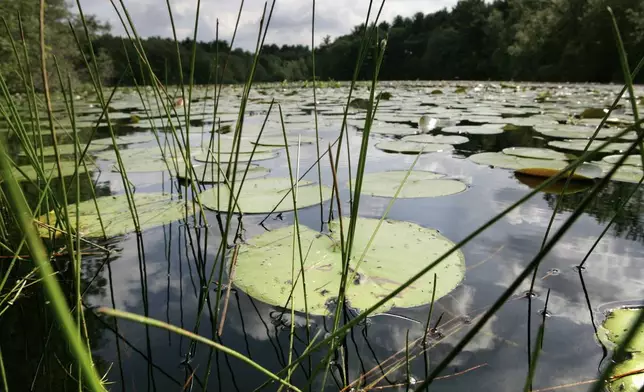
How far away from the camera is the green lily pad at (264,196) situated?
98 cm

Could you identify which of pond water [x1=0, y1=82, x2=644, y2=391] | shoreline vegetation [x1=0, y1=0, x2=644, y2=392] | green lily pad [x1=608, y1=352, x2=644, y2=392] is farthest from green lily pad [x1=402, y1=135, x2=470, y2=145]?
green lily pad [x1=608, y1=352, x2=644, y2=392]

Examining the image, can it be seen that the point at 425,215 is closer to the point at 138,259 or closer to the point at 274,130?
the point at 138,259

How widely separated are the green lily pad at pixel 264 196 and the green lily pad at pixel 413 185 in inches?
5.4

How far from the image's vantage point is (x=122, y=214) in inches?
37.3

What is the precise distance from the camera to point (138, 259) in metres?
0.74

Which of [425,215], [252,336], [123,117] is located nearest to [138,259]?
[252,336]

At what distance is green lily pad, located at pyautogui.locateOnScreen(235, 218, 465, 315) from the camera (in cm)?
59

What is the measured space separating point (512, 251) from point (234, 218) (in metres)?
0.62

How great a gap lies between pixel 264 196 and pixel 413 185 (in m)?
0.43

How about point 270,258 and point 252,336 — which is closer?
point 252,336

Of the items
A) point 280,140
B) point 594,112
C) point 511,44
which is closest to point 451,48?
point 511,44

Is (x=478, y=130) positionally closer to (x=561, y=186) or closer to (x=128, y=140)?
(x=561, y=186)

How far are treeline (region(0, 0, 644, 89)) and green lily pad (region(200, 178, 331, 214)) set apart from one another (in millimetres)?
3408

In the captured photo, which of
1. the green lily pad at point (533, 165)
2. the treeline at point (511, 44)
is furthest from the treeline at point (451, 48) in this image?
the green lily pad at point (533, 165)
